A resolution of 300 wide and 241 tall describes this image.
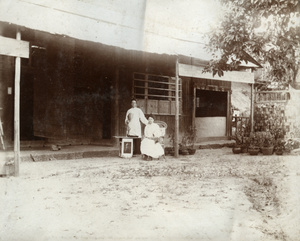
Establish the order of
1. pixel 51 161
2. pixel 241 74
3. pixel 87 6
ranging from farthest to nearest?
pixel 241 74
pixel 87 6
pixel 51 161

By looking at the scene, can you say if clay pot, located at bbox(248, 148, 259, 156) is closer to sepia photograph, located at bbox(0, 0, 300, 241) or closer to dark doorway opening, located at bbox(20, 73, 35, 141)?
sepia photograph, located at bbox(0, 0, 300, 241)

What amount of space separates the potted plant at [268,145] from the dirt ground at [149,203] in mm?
2391

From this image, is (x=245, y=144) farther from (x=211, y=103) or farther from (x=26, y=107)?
(x=26, y=107)

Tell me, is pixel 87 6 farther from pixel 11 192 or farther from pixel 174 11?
pixel 11 192

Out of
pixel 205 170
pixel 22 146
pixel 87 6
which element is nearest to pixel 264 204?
pixel 205 170

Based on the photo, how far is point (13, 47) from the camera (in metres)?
6.85

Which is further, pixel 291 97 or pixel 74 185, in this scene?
pixel 291 97

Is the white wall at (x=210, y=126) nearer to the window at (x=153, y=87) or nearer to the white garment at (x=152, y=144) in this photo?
the window at (x=153, y=87)

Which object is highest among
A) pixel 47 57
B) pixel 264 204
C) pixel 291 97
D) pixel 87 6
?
pixel 87 6

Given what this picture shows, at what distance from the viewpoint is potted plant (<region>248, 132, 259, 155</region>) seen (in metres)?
10.9

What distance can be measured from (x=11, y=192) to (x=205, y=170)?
14.2 ft

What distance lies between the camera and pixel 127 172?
25.6 ft

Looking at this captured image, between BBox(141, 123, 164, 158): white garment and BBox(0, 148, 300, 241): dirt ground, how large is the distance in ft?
4.35

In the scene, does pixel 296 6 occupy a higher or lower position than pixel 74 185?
higher
